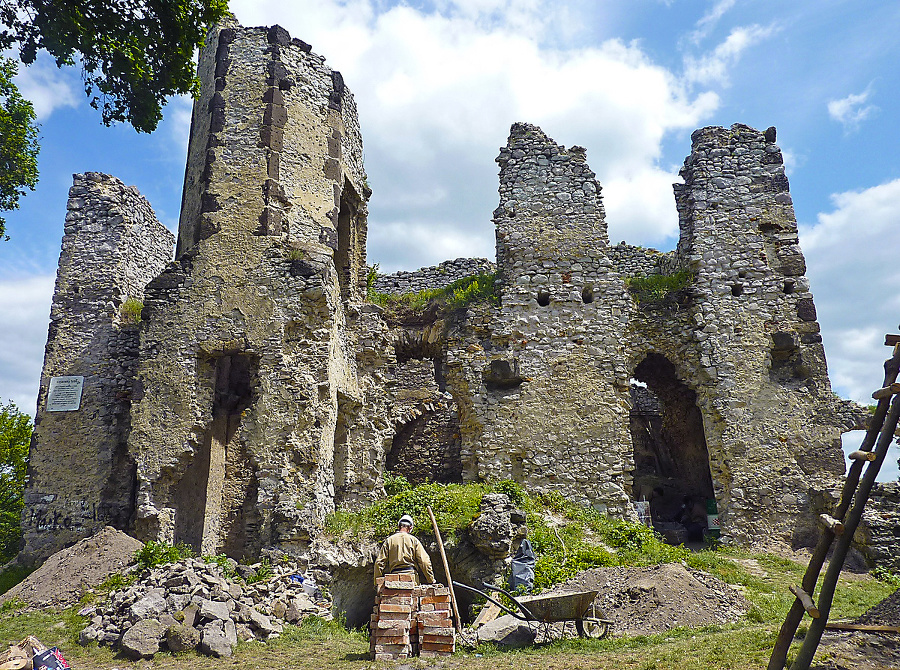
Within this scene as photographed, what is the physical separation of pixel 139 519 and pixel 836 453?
12657 mm

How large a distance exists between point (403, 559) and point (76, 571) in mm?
5501

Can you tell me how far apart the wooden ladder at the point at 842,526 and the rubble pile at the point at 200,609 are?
582 cm

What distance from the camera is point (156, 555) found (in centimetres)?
Answer: 919

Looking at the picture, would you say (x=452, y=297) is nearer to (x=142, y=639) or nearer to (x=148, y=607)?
(x=148, y=607)

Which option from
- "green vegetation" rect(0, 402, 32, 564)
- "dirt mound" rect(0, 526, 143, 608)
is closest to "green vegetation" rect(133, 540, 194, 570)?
"dirt mound" rect(0, 526, 143, 608)

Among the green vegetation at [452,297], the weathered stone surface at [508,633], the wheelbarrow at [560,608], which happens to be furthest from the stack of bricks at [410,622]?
the green vegetation at [452,297]

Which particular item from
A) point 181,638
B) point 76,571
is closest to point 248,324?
point 76,571

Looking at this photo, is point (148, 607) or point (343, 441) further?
point (343, 441)

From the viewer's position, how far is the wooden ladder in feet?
12.1

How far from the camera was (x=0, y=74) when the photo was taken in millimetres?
9367

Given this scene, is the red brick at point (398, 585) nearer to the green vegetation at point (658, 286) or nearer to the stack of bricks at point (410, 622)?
the stack of bricks at point (410, 622)

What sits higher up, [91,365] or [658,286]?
[658,286]

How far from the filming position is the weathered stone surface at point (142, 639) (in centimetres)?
671

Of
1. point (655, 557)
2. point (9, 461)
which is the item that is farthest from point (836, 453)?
point (9, 461)
